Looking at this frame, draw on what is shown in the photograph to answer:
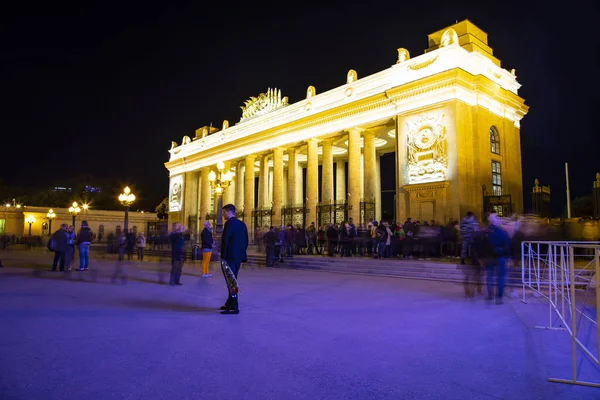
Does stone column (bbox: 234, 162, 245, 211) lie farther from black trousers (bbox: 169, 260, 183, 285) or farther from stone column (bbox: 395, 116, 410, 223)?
black trousers (bbox: 169, 260, 183, 285)

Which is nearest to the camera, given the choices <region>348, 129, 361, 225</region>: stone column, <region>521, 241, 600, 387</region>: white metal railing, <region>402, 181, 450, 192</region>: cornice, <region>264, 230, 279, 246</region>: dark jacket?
<region>521, 241, 600, 387</region>: white metal railing

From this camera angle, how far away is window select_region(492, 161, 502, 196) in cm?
2253

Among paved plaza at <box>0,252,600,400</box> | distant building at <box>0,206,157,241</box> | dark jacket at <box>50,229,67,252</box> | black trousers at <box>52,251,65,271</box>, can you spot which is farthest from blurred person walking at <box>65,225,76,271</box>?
distant building at <box>0,206,157,241</box>

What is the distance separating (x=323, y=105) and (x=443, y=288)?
782 inches

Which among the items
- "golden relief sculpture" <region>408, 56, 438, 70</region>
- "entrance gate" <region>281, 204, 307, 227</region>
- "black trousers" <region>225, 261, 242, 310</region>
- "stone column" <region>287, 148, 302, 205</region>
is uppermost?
"golden relief sculpture" <region>408, 56, 438, 70</region>

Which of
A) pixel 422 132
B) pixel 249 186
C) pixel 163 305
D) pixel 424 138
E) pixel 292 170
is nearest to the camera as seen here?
pixel 163 305

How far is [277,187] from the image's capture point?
32312 millimetres

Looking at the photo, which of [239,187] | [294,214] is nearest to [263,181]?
[239,187]

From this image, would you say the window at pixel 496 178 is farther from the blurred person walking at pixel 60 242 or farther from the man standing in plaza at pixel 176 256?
the blurred person walking at pixel 60 242

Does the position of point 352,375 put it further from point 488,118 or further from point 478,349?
point 488,118

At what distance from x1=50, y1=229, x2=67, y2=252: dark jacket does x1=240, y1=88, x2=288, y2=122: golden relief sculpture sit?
21661mm

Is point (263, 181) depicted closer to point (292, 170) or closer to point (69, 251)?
point (292, 170)

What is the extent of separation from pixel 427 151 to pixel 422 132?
3.75ft

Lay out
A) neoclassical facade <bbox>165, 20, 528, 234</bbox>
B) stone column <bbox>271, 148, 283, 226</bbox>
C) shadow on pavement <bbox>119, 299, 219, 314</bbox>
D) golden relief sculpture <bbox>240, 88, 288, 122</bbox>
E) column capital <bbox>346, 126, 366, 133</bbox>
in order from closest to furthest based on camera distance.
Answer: shadow on pavement <bbox>119, 299, 219, 314</bbox>, neoclassical facade <bbox>165, 20, 528, 234</bbox>, column capital <bbox>346, 126, 366, 133</bbox>, stone column <bbox>271, 148, 283, 226</bbox>, golden relief sculpture <bbox>240, 88, 288, 122</bbox>
